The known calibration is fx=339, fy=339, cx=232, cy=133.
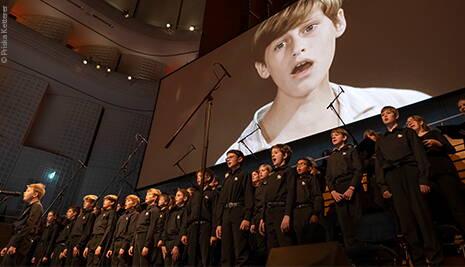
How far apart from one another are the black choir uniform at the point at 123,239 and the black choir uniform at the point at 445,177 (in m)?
3.55

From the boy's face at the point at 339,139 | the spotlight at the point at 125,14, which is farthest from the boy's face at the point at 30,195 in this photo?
the spotlight at the point at 125,14

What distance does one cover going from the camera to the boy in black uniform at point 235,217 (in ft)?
10.8

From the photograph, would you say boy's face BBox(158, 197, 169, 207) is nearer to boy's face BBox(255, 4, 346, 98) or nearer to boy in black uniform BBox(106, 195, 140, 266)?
boy in black uniform BBox(106, 195, 140, 266)

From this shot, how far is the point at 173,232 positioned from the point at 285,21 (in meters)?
3.55

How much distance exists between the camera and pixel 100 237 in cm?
480

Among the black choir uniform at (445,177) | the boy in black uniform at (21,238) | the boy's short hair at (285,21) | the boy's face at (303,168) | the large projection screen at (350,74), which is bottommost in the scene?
the boy in black uniform at (21,238)

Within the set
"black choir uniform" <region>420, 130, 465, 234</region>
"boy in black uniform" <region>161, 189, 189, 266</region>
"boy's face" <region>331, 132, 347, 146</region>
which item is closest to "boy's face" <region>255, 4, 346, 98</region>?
"boy's face" <region>331, 132, 347, 146</region>

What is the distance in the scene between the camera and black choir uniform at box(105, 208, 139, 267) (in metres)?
4.48

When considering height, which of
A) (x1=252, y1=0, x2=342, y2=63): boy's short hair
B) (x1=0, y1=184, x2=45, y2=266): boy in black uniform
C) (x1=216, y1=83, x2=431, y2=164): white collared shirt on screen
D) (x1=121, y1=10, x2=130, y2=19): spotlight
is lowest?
(x1=0, y1=184, x2=45, y2=266): boy in black uniform

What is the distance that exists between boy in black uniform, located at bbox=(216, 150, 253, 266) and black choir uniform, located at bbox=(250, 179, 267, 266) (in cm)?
8

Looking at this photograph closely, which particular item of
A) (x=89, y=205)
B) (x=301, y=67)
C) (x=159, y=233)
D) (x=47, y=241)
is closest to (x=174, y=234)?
(x=159, y=233)

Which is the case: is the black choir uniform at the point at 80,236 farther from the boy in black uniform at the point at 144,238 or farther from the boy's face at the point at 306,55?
the boy's face at the point at 306,55

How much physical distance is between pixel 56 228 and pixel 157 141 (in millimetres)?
2234

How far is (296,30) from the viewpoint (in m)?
5.04
